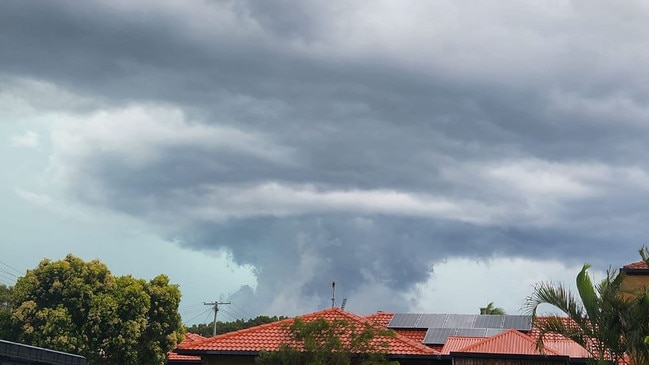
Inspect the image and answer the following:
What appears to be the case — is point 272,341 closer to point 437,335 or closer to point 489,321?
point 437,335

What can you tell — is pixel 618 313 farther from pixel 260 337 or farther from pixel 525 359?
pixel 260 337

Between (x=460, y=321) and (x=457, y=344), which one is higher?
(x=460, y=321)


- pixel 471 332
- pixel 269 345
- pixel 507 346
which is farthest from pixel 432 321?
pixel 269 345

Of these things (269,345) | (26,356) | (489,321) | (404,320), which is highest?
(404,320)

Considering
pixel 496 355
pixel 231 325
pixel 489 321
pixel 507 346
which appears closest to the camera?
pixel 496 355

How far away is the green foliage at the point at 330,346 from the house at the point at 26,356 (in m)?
8.25

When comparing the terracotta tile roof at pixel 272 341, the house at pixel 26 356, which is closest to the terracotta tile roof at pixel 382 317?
the terracotta tile roof at pixel 272 341

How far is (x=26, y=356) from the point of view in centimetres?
2202

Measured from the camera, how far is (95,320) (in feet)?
167

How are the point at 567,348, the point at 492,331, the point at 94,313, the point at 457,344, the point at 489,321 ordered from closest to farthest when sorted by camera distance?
the point at 567,348 → the point at 457,344 → the point at 492,331 → the point at 489,321 → the point at 94,313

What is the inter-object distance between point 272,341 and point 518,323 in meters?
14.4

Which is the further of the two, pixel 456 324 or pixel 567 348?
pixel 456 324

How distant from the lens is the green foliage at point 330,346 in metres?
28.9

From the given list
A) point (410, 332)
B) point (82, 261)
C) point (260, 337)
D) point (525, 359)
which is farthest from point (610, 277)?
point (82, 261)
